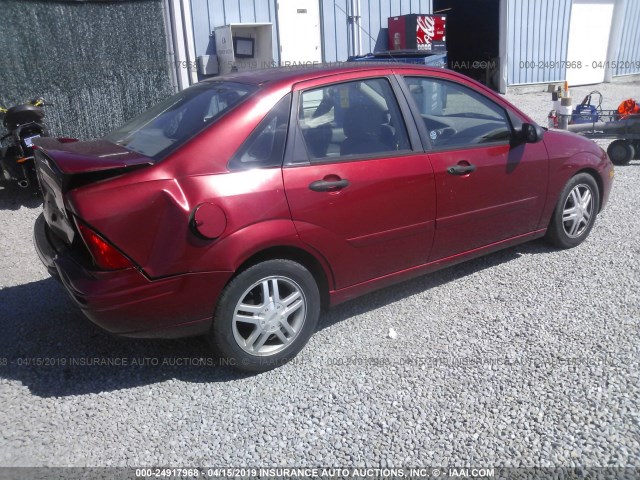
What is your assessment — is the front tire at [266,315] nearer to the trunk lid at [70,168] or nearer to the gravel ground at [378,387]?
the gravel ground at [378,387]

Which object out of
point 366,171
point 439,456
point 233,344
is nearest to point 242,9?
point 366,171

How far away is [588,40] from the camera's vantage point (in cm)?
1630

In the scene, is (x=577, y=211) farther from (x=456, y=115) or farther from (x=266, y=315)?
(x=266, y=315)

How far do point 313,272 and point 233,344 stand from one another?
0.68 metres

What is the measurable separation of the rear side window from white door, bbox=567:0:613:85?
14.7 m

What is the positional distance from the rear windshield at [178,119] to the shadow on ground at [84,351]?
3.86 feet

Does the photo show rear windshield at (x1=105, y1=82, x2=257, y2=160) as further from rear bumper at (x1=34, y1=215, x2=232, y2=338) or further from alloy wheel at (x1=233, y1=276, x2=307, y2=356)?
alloy wheel at (x1=233, y1=276, x2=307, y2=356)

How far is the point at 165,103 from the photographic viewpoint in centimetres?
419

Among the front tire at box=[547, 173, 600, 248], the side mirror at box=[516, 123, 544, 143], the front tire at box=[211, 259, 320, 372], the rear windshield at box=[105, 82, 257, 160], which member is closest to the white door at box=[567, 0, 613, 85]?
the front tire at box=[547, 173, 600, 248]

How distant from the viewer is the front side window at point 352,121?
3609 millimetres

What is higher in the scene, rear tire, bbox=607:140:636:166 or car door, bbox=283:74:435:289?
car door, bbox=283:74:435:289

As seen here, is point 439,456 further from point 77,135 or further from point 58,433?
point 77,135

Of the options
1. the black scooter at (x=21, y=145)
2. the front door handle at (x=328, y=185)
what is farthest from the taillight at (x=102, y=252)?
the black scooter at (x=21, y=145)

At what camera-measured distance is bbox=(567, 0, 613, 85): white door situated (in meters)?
15.8
